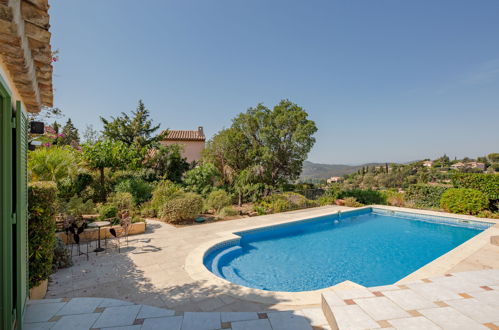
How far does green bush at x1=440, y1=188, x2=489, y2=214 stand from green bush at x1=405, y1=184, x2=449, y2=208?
132 centimetres

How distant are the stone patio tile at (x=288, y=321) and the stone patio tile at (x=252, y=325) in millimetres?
81

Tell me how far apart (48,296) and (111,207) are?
204 inches

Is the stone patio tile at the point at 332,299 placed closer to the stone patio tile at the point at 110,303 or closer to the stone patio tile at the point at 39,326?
the stone patio tile at the point at 110,303

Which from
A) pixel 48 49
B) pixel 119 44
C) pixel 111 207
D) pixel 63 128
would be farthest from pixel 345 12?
pixel 63 128

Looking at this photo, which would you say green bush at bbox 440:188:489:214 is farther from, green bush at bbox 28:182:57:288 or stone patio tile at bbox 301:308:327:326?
green bush at bbox 28:182:57:288

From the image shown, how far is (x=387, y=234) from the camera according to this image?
10961mm

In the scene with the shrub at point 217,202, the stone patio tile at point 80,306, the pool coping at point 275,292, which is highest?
the shrub at point 217,202

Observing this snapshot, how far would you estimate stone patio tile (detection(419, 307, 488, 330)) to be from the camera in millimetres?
3023

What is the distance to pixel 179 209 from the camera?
33.1ft

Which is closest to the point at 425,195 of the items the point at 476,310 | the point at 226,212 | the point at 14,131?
the point at 226,212

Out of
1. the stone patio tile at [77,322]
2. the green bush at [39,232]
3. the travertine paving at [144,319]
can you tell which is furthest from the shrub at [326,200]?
the green bush at [39,232]

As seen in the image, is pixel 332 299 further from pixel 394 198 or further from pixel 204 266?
pixel 394 198

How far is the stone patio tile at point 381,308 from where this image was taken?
3.27m

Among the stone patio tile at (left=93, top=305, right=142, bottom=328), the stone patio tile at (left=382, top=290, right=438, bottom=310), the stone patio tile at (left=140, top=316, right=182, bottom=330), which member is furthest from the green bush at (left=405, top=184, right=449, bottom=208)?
the stone patio tile at (left=93, top=305, right=142, bottom=328)
